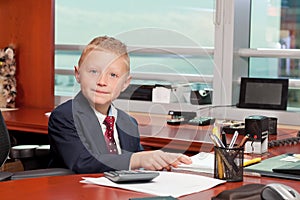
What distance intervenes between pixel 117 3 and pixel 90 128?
2048 millimetres

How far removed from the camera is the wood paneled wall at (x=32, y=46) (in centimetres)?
415

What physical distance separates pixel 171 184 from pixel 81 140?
2.01 ft

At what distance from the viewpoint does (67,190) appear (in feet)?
5.34

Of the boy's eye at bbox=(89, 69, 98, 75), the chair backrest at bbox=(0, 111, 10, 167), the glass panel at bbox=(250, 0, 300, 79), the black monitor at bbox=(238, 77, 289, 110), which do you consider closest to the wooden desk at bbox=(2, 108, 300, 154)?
the black monitor at bbox=(238, 77, 289, 110)

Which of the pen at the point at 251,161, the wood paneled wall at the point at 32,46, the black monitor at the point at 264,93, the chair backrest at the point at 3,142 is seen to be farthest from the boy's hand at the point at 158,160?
the wood paneled wall at the point at 32,46

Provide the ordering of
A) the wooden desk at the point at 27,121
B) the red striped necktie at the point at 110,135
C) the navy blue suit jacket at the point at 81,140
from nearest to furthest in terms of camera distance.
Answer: the navy blue suit jacket at the point at 81,140 < the red striped necktie at the point at 110,135 < the wooden desk at the point at 27,121

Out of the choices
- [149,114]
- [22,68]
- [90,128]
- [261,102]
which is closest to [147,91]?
[149,114]

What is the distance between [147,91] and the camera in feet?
12.1

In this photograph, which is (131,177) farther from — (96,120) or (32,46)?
(32,46)

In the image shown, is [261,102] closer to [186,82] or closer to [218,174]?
[186,82]

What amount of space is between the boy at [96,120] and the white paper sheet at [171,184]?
0.23 meters

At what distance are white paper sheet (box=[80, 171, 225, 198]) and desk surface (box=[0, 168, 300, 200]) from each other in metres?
0.02

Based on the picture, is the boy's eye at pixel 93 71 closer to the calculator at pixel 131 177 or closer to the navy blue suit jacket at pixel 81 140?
the navy blue suit jacket at pixel 81 140

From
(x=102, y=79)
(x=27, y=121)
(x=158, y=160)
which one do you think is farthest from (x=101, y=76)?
(x=27, y=121)
